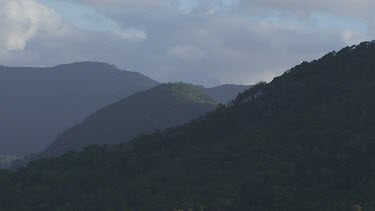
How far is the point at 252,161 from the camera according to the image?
Answer: 74.7 meters

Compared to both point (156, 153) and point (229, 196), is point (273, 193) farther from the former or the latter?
point (156, 153)

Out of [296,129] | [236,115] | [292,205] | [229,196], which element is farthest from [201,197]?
[236,115]

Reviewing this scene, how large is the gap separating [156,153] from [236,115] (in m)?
12.7

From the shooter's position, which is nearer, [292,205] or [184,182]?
[292,205]

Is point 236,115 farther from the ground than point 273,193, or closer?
farther from the ground

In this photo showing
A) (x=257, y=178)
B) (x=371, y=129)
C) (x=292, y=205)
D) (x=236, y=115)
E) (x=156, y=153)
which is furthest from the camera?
(x=236, y=115)

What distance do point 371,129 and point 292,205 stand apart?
1442 centimetres

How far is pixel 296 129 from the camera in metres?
79.2

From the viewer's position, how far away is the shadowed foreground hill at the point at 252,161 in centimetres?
6694

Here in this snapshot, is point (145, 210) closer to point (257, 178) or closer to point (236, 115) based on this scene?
point (257, 178)

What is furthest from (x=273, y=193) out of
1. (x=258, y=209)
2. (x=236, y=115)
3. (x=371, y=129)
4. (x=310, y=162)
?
(x=236, y=115)

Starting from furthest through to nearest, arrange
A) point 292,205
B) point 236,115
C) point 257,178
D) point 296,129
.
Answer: point 236,115
point 296,129
point 257,178
point 292,205

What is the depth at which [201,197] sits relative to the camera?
220ft

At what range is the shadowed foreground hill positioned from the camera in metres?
66.9
